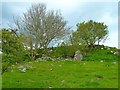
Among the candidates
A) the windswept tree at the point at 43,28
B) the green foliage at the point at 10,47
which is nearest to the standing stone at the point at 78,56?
the windswept tree at the point at 43,28

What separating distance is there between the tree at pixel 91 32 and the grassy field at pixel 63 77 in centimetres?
2312

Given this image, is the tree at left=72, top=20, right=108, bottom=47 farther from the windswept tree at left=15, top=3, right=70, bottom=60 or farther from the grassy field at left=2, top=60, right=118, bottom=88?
the grassy field at left=2, top=60, right=118, bottom=88

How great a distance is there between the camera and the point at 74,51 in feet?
152

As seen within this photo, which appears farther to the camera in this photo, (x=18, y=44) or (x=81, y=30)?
(x=81, y=30)

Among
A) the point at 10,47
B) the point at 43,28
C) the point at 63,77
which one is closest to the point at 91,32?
the point at 43,28

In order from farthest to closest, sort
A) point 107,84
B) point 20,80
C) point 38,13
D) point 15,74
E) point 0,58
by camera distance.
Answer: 1. point 38,13
2. point 15,74
3. point 20,80
4. point 107,84
5. point 0,58

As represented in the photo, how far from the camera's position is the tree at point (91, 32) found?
5231 cm

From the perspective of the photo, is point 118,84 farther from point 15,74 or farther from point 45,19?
point 45,19

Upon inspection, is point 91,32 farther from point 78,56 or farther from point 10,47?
point 10,47

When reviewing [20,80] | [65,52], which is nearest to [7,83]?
[20,80]

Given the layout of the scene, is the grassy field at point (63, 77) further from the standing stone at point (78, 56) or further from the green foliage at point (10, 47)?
the standing stone at point (78, 56)

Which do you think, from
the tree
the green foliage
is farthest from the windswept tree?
the green foliage

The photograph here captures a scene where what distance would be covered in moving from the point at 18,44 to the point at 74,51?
93.9 feet

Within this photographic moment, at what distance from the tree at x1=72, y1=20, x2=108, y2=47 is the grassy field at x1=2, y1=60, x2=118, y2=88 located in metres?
23.1
